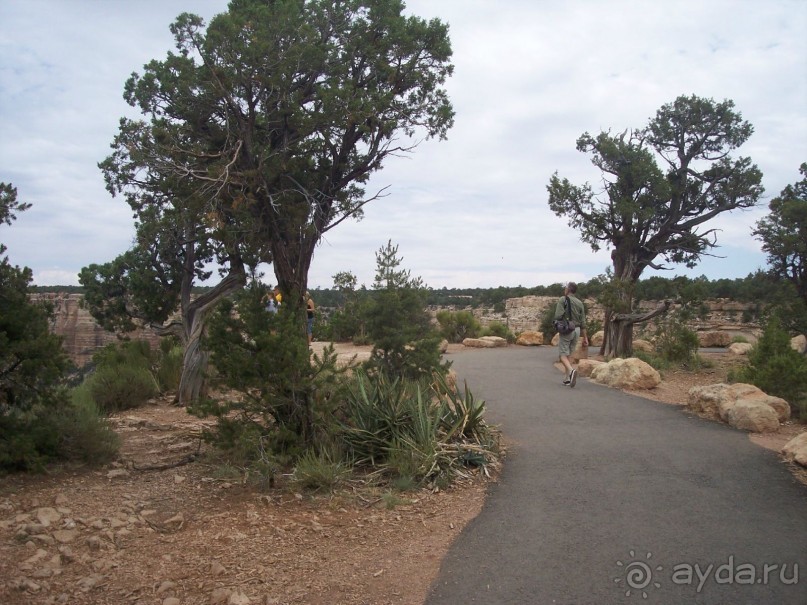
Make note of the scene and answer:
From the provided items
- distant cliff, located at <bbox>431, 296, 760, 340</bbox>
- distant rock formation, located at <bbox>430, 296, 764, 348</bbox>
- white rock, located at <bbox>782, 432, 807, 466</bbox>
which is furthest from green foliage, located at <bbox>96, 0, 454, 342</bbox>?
distant cliff, located at <bbox>431, 296, 760, 340</bbox>

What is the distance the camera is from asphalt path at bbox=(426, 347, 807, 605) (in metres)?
4.43

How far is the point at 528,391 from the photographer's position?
1277 centimetres

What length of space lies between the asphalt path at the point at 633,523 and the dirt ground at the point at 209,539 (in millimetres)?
415

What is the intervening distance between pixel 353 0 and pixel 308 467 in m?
7.91

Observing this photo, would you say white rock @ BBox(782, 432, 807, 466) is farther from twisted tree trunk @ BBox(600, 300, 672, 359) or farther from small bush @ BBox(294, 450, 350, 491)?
twisted tree trunk @ BBox(600, 300, 672, 359)

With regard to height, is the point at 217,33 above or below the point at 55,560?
above

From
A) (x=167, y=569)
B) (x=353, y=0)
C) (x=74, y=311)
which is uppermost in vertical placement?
(x=353, y=0)

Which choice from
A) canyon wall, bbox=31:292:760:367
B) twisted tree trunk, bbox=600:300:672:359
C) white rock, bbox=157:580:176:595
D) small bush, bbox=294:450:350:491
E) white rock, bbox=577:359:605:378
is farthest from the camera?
twisted tree trunk, bbox=600:300:672:359

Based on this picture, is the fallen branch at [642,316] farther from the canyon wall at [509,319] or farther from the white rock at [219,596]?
the white rock at [219,596]

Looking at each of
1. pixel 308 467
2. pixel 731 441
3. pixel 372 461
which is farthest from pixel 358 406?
pixel 731 441

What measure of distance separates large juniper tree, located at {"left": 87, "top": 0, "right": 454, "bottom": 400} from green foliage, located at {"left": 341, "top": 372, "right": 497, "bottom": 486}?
2.45 m

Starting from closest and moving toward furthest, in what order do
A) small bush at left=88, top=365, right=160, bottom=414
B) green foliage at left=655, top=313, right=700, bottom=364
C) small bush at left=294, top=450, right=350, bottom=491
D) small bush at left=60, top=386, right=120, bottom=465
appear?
small bush at left=294, top=450, right=350, bottom=491 < small bush at left=60, top=386, right=120, bottom=465 < small bush at left=88, top=365, right=160, bottom=414 < green foliage at left=655, top=313, right=700, bottom=364

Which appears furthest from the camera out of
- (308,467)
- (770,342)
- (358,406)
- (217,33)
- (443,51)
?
(770,342)

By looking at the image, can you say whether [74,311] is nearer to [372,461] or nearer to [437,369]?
[437,369]
